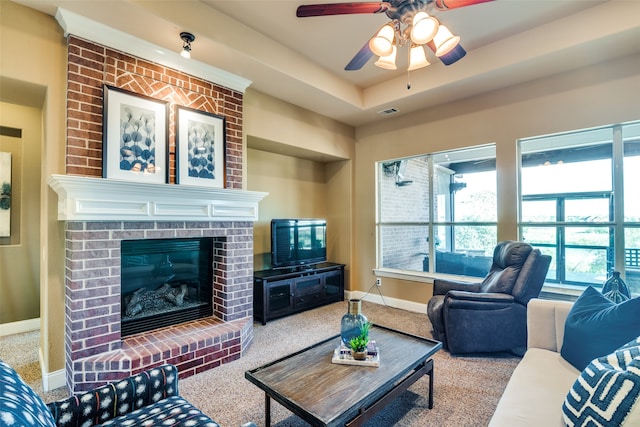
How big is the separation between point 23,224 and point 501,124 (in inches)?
229

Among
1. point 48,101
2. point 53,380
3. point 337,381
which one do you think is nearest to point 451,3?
point 337,381

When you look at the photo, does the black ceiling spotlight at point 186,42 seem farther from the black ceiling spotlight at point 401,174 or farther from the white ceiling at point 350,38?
the black ceiling spotlight at point 401,174

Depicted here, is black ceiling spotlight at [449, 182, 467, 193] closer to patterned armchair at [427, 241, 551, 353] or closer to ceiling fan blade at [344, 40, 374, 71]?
patterned armchair at [427, 241, 551, 353]

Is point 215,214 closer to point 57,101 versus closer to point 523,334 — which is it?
point 57,101

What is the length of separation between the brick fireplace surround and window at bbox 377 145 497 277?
2.60 meters

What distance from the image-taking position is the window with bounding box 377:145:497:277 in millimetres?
3857

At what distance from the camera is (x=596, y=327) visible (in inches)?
61.9

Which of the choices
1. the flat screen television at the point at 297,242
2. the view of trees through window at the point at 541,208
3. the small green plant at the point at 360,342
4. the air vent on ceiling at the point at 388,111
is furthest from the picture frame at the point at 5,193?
the view of trees through window at the point at 541,208

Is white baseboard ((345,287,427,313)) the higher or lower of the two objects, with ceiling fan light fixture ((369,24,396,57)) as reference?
lower

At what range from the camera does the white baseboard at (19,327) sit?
133 inches

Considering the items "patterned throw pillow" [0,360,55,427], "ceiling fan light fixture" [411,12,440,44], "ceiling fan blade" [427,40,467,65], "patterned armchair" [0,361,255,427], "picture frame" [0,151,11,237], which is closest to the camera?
"patterned throw pillow" [0,360,55,427]

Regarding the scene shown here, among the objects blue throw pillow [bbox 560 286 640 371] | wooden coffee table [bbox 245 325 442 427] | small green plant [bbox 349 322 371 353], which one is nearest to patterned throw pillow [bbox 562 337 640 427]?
blue throw pillow [bbox 560 286 640 371]

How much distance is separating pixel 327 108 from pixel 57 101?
2.90 m

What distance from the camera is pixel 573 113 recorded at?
3.14 m
